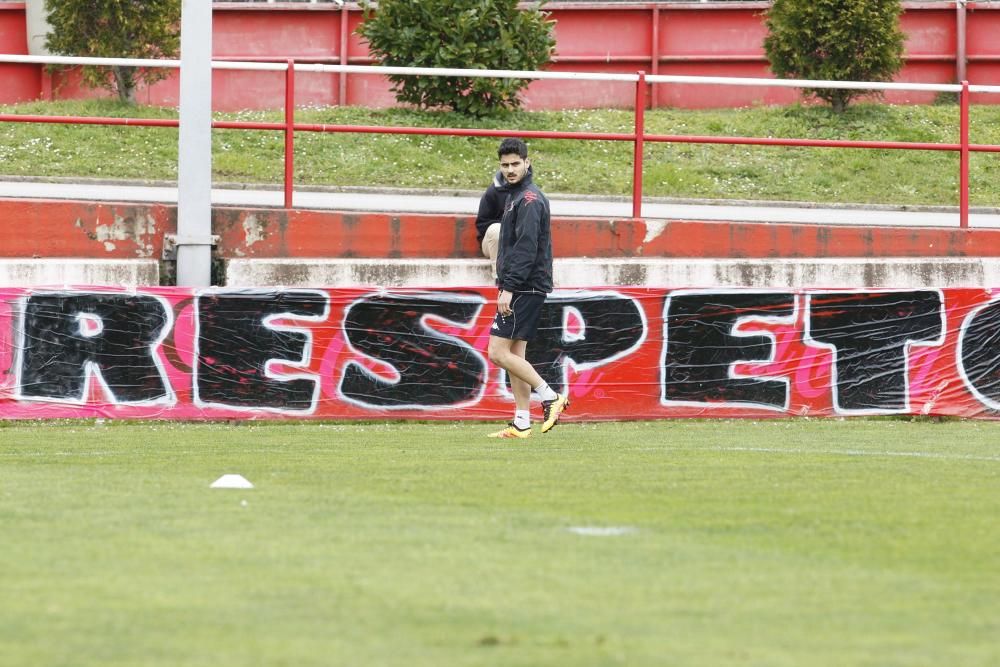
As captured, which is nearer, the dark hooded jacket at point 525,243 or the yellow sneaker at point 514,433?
the dark hooded jacket at point 525,243

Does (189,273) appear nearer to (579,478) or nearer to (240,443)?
(240,443)

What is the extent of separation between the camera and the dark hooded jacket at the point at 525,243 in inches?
425

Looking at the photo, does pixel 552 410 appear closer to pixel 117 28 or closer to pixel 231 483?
pixel 231 483

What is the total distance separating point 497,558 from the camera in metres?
5.81

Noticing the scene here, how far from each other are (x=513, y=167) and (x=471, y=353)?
2.40 meters

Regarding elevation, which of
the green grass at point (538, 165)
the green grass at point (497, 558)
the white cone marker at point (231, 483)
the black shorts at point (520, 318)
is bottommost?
the green grass at point (497, 558)

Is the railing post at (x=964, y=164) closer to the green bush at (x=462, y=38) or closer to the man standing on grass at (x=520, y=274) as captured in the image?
the man standing on grass at (x=520, y=274)

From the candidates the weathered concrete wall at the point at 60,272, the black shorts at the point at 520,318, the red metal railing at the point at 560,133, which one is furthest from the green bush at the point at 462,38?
the black shorts at the point at 520,318

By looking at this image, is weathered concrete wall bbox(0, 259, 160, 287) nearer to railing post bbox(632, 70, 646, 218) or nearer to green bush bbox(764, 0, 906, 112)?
railing post bbox(632, 70, 646, 218)

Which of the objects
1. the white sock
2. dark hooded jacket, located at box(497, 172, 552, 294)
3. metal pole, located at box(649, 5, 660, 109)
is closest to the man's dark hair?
dark hooded jacket, located at box(497, 172, 552, 294)

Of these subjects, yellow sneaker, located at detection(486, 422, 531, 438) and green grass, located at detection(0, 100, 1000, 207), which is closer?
yellow sneaker, located at detection(486, 422, 531, 438)

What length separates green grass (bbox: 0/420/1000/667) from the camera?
455 centimetres

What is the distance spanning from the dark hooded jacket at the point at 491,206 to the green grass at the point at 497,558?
12.2ft

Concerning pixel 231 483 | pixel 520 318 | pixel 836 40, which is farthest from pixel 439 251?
pixel 836 40
